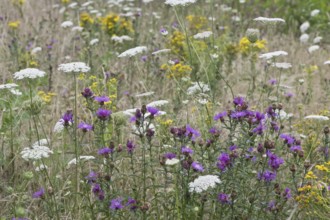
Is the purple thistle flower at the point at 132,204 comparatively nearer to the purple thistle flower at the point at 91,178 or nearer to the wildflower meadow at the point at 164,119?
the wildflower meadow at the point at 164,119

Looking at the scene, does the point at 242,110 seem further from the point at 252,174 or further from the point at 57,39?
the point at 57,39

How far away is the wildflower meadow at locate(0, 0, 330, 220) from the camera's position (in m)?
2.55

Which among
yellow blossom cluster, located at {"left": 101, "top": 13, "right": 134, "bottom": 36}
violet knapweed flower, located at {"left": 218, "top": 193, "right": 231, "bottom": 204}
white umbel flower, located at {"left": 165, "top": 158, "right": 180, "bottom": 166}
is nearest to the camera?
white umbel flower, located at {"left": 165, "top": 158, "right": 180, "bottom": 166}

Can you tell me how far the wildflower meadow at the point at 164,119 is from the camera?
255cm

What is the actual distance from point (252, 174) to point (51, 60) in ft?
11.5

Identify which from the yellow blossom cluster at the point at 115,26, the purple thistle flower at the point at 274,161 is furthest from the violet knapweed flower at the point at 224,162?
the yellow blossom cluster at the point at 115,26

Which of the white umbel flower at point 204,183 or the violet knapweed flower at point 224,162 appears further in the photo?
the violet knapweed flower at point 224,162

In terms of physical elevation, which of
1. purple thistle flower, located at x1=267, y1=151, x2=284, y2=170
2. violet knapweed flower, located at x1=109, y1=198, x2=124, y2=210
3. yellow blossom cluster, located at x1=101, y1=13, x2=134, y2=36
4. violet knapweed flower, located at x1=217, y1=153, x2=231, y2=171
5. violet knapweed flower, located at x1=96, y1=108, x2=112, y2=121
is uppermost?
violet knapweed flower, located at x1=96, y1=108, x2=112, y2=121

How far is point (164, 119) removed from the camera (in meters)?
3.83

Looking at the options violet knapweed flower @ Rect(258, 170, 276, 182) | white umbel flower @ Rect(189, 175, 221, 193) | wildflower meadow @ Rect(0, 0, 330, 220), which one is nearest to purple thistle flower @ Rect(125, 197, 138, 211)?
wildflower meadow @ Rect(0, 0, 330, 220)

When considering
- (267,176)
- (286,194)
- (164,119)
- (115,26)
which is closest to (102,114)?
(267,176)

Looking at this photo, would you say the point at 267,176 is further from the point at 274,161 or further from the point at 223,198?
the point at 223,198

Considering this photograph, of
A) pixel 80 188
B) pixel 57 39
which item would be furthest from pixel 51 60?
pixel 80 188

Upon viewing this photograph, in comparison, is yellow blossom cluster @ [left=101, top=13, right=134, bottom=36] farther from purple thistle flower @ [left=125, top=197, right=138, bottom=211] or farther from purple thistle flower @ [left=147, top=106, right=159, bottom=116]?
purple thistle flower @ [left=125, top=197, right=138, bottom=211]
